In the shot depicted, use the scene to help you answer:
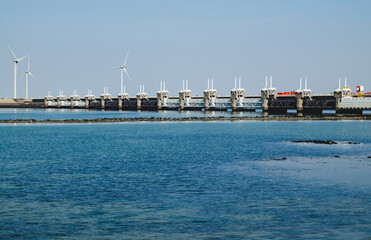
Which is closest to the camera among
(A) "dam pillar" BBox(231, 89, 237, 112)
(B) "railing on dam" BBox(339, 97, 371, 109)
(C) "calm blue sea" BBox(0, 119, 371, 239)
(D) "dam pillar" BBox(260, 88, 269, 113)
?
(C) "calm blue sea" BBox(0, 119, 371, 239)

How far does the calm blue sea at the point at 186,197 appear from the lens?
67.2 ft

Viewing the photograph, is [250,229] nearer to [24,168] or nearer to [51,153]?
[24,168]

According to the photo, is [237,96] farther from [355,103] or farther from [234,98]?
[355,103]

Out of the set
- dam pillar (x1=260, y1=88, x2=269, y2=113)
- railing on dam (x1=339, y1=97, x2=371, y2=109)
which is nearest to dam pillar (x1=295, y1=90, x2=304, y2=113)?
dam pillar (x1=260, y1=88, x2=269, y2=113)

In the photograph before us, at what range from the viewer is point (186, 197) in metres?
27.0

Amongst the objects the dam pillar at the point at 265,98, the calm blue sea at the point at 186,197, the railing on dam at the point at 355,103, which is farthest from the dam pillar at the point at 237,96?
the calm blue sea at the point at 186,197

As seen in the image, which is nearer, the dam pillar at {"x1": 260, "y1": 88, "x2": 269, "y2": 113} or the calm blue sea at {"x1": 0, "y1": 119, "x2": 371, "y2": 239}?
the calm blue sea at {"x1": 0, "y1": 119, "x2": 371, "y2": 239}

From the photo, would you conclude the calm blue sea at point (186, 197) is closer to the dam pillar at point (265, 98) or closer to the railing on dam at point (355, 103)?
the railing on dam at point (355, 103)

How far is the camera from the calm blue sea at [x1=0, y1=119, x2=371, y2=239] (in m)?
20.5

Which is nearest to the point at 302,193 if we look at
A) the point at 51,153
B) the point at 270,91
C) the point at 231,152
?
the point at 231,152

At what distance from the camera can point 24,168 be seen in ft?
131

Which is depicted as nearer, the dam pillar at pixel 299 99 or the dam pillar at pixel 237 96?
the dam pillar at pixel 299 99

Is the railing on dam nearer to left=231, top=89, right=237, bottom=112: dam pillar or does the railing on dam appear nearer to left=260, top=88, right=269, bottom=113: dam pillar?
left=260, top=88, right=269, bottom=113: dam pillar

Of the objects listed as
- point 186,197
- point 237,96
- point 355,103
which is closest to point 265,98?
point 237,96
